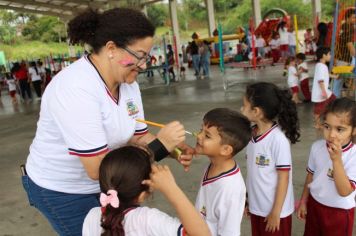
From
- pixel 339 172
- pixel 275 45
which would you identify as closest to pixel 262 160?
pixel 339 172

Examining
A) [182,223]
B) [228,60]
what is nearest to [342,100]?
[182,223]

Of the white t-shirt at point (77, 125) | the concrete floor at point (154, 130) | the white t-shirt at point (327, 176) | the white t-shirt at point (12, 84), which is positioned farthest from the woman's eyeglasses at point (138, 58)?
the white t-shirt at point (12, 84)

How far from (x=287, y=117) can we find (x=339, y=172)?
0.38 m

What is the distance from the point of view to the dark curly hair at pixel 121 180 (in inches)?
47.6

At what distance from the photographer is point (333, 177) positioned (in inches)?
68.6

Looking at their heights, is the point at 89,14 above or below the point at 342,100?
above

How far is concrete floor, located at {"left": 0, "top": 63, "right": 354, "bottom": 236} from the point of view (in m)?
3.11

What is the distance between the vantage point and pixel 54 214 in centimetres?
156

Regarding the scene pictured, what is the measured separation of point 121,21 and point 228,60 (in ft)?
49.0

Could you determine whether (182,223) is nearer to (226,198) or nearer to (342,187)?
(226,198)

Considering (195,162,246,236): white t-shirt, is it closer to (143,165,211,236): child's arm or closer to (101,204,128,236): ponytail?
(143,165,211,236): child's arm

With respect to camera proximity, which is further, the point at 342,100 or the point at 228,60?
the point at 228,60

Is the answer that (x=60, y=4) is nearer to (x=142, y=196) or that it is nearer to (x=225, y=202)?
(x=225, y=202)

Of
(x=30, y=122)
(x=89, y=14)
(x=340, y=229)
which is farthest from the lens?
(x=30, y=122)
